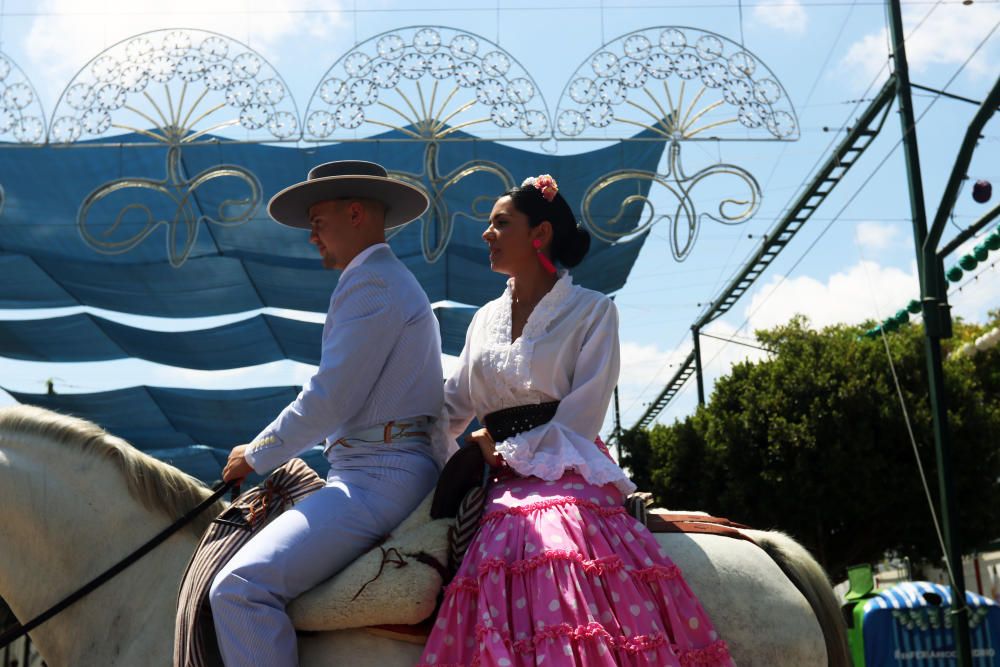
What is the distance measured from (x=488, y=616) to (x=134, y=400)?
17.0 m

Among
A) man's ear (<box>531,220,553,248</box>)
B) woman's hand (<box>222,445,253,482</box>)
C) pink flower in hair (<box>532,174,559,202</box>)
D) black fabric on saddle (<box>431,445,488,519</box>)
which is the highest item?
pink flower in hair (<box>532,174,559,202</box>)

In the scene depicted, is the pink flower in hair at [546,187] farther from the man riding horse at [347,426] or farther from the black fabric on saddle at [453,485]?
the black fabric on saddle at [453,485]

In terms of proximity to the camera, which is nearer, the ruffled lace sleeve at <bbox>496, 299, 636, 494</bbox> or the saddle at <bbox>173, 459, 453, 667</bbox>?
the saddle at <bbox>173, 459, 453, 667</bbox>

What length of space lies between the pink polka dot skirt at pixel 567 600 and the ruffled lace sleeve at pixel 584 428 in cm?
14

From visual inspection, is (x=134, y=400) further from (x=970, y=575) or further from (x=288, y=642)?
(x=970, y=575)

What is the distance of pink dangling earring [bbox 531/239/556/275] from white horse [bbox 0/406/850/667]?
3.79ft

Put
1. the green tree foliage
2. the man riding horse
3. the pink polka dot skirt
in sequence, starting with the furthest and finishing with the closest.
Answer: the green tree foliage
the man riding horse
the pink polka dot skirt

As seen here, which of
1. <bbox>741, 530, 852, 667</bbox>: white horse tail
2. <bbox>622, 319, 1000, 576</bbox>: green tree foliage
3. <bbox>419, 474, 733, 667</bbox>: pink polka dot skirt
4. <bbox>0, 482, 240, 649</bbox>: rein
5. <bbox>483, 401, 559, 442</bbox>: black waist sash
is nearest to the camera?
<bbox>419, 474, 733, 667</bbox>: pink polka dot skirt

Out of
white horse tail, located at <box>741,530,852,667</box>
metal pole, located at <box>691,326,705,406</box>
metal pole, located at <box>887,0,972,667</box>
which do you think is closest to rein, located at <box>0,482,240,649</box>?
white horse tail, located at <box>741,530,852,667</box>

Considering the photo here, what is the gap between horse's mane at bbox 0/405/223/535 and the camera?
4184 mm

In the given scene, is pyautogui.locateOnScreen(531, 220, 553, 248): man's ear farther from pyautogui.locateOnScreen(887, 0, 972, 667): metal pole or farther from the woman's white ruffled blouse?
pyautogui.locateOnScreen(887, 0, 972, 667): metal pole

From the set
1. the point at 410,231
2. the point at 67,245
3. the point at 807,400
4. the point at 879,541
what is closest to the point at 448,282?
the point at 410,231

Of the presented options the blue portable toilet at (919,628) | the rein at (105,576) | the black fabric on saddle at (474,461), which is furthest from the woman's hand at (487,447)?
the blue portable toilet at (919,628)

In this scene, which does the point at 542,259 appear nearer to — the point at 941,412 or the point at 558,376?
the point at 558,376
